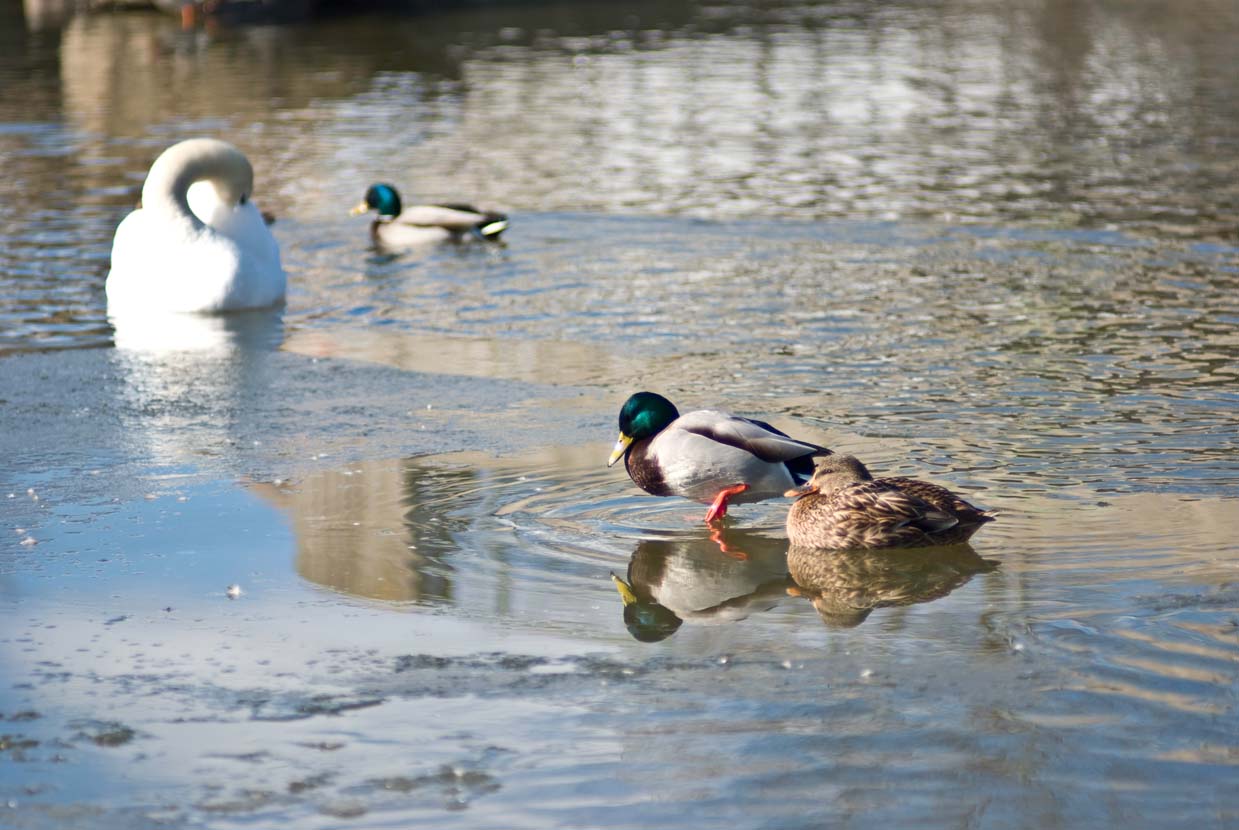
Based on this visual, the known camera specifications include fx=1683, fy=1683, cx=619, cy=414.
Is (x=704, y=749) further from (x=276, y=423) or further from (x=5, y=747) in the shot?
(x=276, y=423)

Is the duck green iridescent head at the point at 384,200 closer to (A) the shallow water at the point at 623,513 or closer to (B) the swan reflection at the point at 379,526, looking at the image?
(A) the shallow water at the point at 623,513

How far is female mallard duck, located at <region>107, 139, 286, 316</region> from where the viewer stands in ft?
37.3

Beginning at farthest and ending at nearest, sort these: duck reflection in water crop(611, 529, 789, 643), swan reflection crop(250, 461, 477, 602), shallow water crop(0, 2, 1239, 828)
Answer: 1. swan reflection crop(250, 461, 477, 602)
2. duck reflection in water crop(611, 529, 789, 643)
3. shallow water crop(0, 2, 1239, 828)

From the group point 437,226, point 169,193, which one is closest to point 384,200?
point 437,226

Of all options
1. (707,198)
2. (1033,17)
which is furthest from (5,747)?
(1033,17)

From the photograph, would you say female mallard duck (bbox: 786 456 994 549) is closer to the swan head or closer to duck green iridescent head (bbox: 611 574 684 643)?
duck green iridescent head (bbox: 611 574 684 643)

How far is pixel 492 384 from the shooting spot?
922 cm

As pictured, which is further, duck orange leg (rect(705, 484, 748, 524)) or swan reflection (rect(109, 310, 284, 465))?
swan reflection (rect(109, 310, 284, 465))

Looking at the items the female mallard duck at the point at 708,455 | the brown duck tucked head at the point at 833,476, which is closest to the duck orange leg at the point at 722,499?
the female mallard duck at the point at 708,455

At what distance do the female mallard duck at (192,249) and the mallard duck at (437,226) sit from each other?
258cm

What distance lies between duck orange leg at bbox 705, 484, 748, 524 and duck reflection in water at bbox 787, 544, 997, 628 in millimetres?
350

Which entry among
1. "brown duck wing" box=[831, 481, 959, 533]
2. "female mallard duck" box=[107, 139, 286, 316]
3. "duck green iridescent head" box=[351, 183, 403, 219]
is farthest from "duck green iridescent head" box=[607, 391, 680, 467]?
"duck green iridescent head" box=[351, 183, 403, 219]

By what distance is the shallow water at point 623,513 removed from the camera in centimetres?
450

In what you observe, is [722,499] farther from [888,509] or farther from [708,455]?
[888,509]
